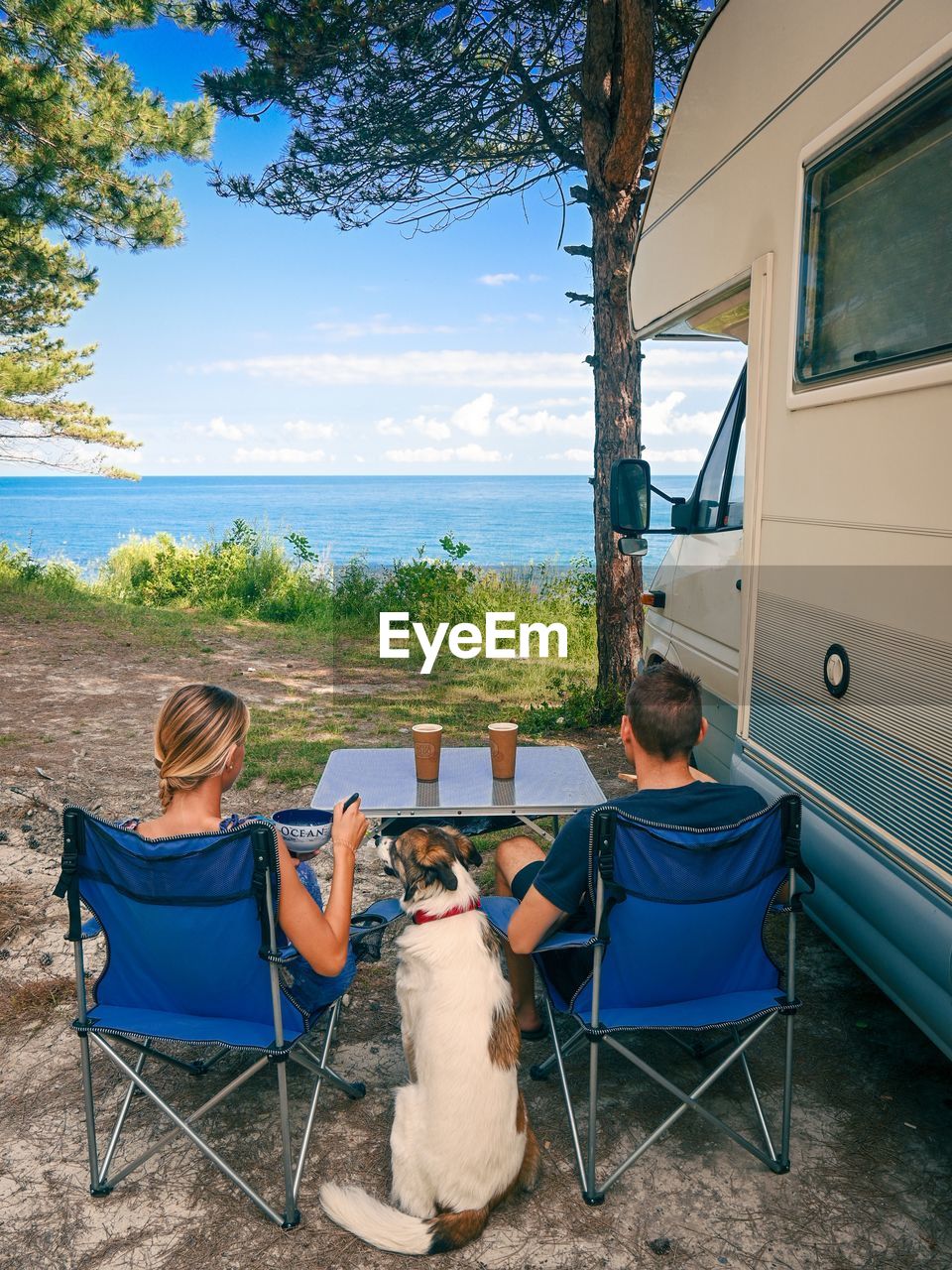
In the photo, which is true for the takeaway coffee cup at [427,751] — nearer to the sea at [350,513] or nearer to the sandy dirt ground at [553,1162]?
the sandy dirt ground at [553,1162]

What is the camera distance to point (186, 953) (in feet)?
7.53

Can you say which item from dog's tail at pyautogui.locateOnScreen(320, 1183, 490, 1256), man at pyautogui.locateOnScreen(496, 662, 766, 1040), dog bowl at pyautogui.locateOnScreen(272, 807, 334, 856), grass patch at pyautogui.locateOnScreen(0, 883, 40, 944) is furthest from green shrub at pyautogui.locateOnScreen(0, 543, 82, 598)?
dog's tail at pyautogui.locateOnScreen(320, 1183, 490, 1256)

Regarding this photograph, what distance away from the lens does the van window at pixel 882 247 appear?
2059 mm

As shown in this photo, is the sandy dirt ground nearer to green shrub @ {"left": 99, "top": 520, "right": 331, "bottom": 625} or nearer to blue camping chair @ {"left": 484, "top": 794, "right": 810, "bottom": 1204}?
blue camping chair @ {"left": 484, "top": 794, "right": 810, "bottom": 1204}

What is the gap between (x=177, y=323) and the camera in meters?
89.9

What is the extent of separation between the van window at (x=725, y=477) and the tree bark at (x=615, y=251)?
2.15 meters

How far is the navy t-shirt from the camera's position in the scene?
2.37 metres

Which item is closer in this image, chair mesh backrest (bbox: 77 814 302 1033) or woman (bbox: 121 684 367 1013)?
chair mesh backrest (bbox: 77 814 302 1033)

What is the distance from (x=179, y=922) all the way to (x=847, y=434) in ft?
6.79

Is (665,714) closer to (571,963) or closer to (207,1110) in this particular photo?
(571,963)

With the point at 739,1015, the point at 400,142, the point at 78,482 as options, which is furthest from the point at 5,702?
the point at 78,482

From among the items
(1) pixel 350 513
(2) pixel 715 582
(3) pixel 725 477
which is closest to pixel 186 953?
(2) pixel 715 582

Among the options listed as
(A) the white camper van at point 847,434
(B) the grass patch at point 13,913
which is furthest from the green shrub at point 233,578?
(A) the white camper van at point 847,434

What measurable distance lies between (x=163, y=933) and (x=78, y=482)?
117m
